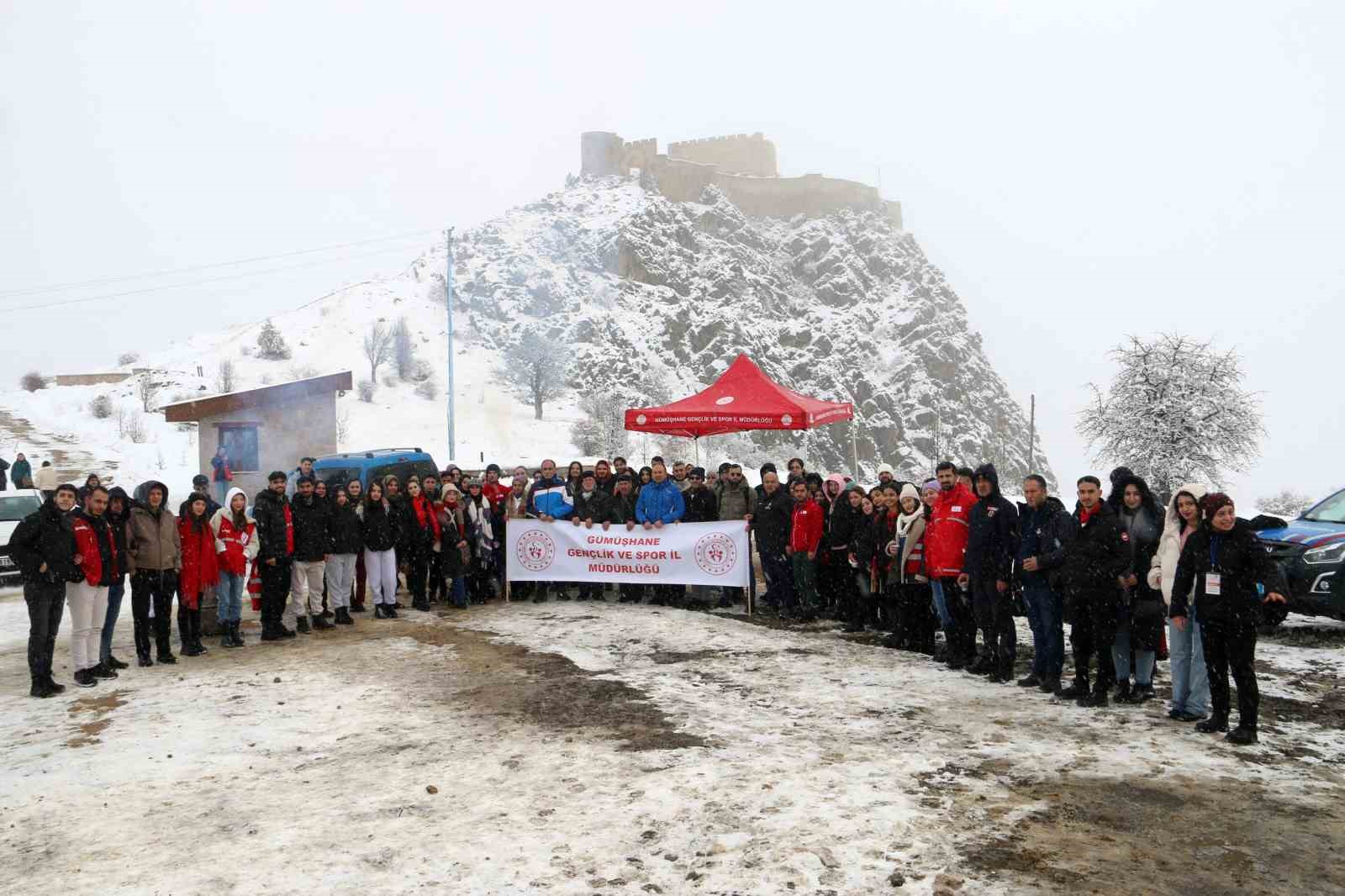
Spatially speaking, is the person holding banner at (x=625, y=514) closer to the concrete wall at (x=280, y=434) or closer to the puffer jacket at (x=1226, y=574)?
the puffer jacket at (x=1226, y=574)

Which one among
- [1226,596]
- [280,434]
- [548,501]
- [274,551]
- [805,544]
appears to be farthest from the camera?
[280,434]

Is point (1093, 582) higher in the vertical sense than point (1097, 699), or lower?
higher

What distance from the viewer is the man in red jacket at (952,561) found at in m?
8.16

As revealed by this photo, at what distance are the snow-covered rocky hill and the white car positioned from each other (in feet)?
121

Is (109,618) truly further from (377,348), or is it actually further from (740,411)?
(377,348)

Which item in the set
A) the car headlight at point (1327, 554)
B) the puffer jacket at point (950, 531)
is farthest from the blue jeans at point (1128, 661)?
the car headlight at point (1327, 554)

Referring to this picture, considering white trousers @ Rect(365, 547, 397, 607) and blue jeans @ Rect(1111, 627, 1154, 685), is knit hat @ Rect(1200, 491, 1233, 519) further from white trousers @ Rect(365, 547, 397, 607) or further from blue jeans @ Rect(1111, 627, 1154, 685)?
white trousers @ Rect(365, 547, 397, 607)

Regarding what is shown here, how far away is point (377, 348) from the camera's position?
69625 mm

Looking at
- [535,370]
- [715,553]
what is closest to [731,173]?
[535,370]

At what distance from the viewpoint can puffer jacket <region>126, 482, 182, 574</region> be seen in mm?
8539

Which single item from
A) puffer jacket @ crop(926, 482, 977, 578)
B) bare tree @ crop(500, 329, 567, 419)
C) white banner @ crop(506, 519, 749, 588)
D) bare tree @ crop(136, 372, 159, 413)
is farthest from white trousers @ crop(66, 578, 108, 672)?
bare tree @ crop(500, 329, 567, 419)

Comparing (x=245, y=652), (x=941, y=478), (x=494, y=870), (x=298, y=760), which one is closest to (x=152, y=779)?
(x=298, y=760)

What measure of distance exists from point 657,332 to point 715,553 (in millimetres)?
72063

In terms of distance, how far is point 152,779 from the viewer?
5.67 meters
